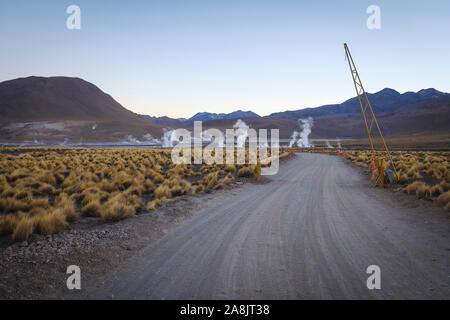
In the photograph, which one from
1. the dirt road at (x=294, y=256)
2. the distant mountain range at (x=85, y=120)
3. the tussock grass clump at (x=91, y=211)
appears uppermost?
the distant mountain range at (x=85, y=120)

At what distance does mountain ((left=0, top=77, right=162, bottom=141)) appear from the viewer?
102000 millimetres

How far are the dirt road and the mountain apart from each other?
105941 mm

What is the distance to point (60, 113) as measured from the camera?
142 metres

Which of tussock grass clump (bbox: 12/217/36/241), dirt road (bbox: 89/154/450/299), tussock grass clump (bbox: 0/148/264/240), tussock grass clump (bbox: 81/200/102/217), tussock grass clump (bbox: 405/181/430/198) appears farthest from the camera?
tussock grass clump (bbox: 405/181/430/198)

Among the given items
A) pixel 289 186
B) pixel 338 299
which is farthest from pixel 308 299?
pixel 289 186

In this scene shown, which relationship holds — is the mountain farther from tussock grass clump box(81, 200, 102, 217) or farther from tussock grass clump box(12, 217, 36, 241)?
tussock grass clump box(12, 217, 36, 241)

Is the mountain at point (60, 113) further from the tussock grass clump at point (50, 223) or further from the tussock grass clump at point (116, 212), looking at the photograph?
the tussock grass clump at point (50, 223)

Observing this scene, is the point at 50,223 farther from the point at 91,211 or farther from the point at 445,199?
the point at 445,199

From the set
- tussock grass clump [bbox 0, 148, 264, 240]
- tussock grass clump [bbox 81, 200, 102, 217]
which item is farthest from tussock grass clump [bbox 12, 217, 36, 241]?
tussock grass clump [bbox 81, 200, 102, 217]

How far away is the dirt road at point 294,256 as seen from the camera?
3.57m

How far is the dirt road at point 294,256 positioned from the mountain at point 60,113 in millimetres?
105941

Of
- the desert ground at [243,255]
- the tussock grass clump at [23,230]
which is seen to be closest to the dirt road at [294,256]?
the desert ground at [243,255]

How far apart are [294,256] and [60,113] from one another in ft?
549
